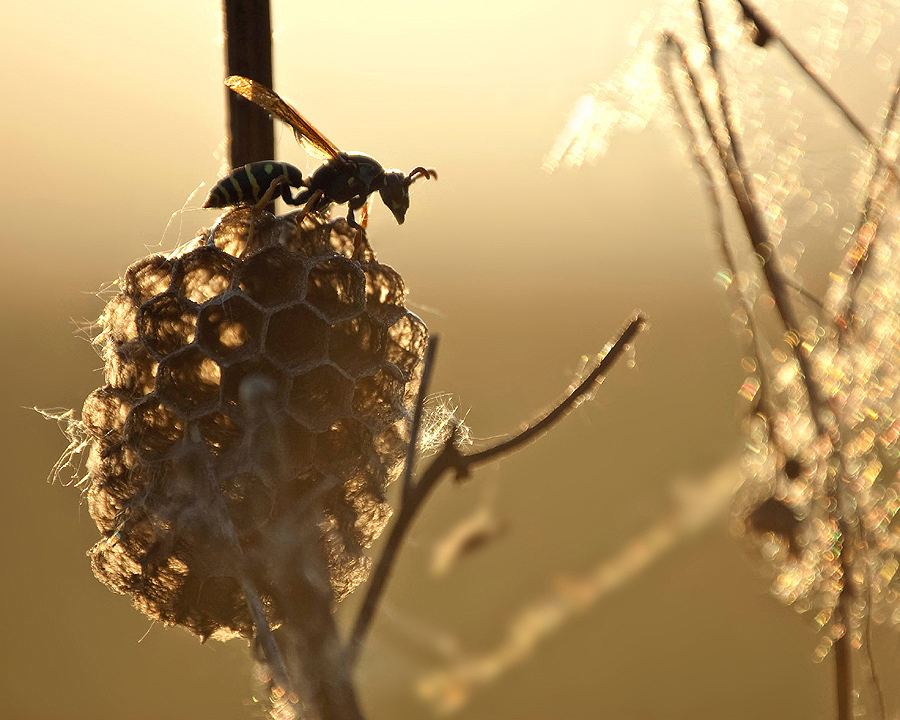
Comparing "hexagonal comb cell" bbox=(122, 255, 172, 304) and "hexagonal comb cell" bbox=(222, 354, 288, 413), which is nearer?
"hexagonal comb cell" bbox=(222, 354, 288, 413)

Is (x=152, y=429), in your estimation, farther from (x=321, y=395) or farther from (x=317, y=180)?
(x=317, y=180)

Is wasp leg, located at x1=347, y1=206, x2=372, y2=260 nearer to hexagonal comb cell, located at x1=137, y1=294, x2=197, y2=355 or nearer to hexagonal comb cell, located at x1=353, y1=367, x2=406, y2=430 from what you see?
hexagonal comb cell, located at x1=353, y1=367, x2=406, y2=430

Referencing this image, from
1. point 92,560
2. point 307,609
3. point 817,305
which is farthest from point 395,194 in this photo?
point 307,609

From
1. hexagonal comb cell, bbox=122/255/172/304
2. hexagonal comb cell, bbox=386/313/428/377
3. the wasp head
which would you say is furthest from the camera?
the wasp head

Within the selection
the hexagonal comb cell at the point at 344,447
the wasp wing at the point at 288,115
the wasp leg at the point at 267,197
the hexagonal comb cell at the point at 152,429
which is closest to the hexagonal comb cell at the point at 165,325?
the hexagonal comb cell at the point at 152,429

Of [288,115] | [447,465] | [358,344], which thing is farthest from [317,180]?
[447,465]

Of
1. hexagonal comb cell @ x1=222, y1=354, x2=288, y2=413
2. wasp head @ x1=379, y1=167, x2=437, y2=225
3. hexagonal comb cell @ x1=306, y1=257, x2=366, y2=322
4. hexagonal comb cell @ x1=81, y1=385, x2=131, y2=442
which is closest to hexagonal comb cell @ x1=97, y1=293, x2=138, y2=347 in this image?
hexagonal comb cell @ x1=81, y1=385, x2=131, y2=442

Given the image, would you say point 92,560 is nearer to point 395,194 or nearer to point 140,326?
point 140,326

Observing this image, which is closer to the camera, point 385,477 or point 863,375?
point 863,375
